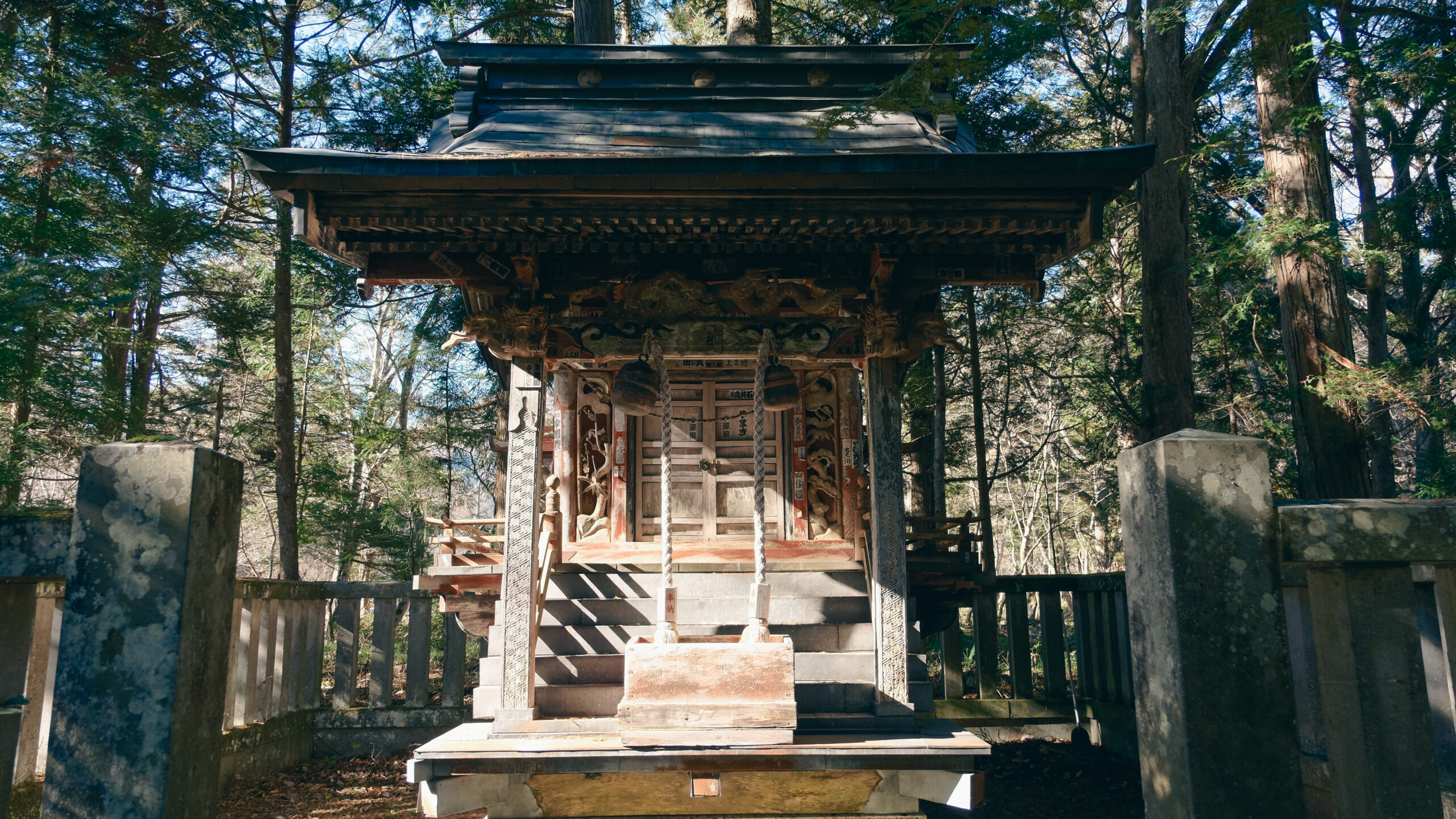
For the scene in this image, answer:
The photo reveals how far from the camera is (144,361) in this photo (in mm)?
11688

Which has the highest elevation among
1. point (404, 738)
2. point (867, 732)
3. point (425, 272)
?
point (425, 272)

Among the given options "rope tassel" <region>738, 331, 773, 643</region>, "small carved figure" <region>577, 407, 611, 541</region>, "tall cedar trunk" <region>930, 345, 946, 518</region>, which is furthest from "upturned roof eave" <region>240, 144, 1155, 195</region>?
"tall cedar trunk" <region>930, 345, 946, 518</region>

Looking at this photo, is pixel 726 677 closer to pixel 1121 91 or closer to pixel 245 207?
pixel 245 207

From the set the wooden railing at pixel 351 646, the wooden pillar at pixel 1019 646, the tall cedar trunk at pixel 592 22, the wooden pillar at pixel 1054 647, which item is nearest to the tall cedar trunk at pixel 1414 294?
the wooden pillar at pixel 1054 647

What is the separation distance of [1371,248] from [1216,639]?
851 centimetres

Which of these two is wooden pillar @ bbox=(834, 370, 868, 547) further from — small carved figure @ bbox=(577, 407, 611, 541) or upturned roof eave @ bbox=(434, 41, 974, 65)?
upturned roof eave @ bbox=(434, 41, 974, 65)

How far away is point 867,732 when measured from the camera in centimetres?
562

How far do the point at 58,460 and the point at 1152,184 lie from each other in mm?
14247

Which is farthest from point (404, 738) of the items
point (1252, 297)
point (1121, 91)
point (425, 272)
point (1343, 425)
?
point (1121, 91)

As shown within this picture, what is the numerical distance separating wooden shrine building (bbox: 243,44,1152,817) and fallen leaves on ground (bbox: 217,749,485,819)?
1.62m

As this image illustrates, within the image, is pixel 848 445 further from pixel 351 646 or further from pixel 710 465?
pixel 351 646

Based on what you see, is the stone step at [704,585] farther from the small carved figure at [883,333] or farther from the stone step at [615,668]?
the small carved figure at [883,333]

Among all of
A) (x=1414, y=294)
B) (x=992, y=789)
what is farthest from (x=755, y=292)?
(x=1414, y=294)

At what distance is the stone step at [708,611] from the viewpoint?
6.56 metres
